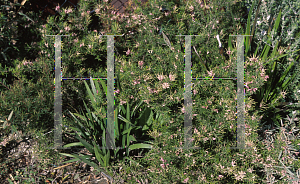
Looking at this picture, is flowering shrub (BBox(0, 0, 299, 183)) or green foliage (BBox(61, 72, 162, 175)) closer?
flowering shrub (BBox(0, 0, 299, 183))

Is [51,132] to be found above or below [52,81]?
below

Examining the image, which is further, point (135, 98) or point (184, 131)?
point (135, 98)

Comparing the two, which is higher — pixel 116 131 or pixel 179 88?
pixel 179 88

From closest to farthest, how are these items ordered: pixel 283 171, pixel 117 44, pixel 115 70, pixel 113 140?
1. pixel 283 171
2. pixel 113 140
3. pixel 115 70
4. pixel 117 44

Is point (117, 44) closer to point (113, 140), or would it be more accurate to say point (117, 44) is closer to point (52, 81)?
point (52, 81)

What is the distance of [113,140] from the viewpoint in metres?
2.10

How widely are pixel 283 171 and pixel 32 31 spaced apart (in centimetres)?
287

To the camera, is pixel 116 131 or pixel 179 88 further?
pixel 116 131

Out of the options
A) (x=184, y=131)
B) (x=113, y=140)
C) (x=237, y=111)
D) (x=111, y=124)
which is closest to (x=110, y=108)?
(x=111, y=124)

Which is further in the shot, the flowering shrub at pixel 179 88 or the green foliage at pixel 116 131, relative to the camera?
the green foliage at pixel 116 131

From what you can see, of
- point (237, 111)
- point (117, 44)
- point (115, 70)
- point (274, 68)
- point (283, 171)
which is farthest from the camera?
point (117, 44)

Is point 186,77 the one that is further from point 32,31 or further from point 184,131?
point 32,31

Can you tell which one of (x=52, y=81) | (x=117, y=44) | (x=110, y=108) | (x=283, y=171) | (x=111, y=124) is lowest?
(x=283, y=171)

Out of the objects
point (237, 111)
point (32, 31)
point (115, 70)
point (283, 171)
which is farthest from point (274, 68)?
point (32, 31)
